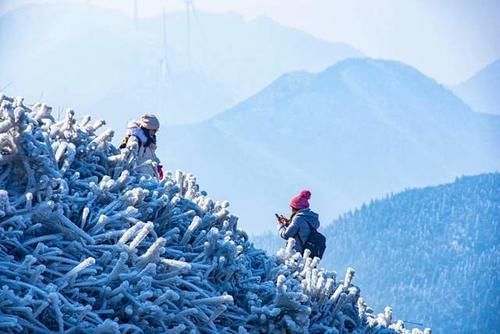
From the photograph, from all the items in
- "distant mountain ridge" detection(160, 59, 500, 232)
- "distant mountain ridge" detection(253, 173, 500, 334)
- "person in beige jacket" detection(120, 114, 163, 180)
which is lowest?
"person in beige jacket" detection(120, 114, 163, 180)

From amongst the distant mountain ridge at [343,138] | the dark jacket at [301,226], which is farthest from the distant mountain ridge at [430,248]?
the dark jacket at [301,226]

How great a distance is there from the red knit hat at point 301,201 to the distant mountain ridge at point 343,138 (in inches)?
2956

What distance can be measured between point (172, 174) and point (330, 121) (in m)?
95.0

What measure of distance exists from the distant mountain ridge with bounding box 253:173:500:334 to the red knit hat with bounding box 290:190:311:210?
34.7 meters

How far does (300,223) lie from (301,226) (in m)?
0.03

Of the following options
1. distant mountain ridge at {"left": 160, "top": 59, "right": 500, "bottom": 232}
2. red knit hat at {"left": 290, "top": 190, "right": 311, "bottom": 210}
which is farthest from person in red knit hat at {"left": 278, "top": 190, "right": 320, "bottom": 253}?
distant mountain ridge at {"left": 160, "top": 59, "right": 500, "bottom": 232}

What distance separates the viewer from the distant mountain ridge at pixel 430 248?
141 feet

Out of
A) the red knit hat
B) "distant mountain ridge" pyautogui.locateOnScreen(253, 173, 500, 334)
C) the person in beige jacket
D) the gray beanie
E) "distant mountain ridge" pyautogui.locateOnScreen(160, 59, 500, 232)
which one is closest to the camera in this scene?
the person in beige jacket

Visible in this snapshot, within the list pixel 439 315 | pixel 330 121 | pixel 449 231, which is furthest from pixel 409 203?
pixel 330 121

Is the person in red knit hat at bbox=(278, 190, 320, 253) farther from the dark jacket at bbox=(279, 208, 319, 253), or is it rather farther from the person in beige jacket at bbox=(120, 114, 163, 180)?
the person in beige jacket at bbox=(120, 114, 163, 180)

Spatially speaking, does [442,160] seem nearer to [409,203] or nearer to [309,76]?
[309,76]

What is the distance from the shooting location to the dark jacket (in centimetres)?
632

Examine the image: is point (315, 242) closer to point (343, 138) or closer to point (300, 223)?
point (300, 223)

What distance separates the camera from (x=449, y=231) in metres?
50.4
